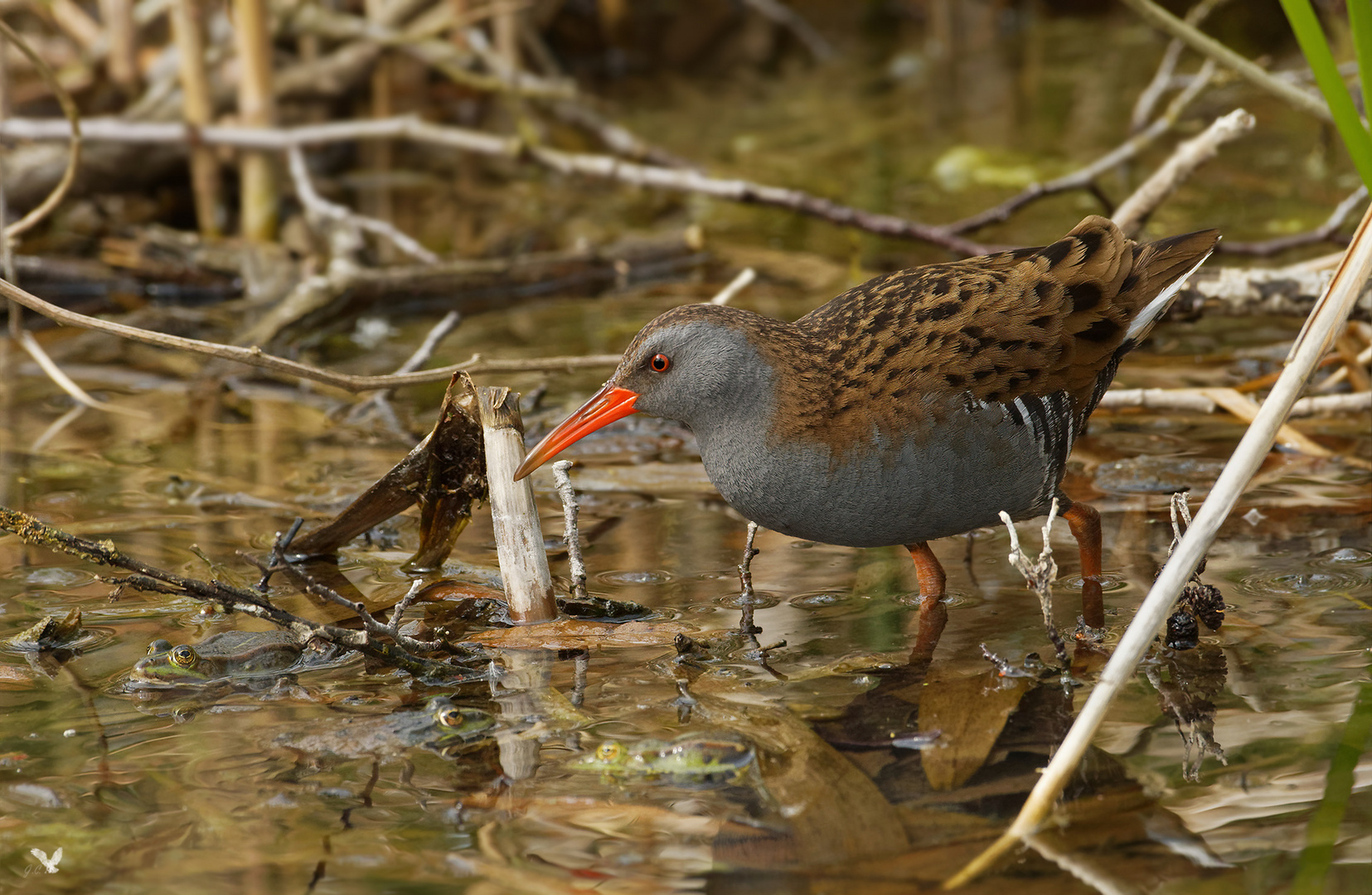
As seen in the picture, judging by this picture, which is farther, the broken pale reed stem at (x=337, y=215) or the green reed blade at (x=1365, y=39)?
the broken pale reed stem at (x=337, y=215)

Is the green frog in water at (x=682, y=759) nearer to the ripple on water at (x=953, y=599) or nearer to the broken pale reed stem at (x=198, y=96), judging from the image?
the ripple on water at (x=953, y=599)

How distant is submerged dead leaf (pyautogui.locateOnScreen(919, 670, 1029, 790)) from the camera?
260cm

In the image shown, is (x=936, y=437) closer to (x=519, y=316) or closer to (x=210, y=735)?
(x=210, y=735)

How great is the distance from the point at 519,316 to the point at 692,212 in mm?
2007

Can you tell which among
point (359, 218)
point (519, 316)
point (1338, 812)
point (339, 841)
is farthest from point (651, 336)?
point (359, 218)

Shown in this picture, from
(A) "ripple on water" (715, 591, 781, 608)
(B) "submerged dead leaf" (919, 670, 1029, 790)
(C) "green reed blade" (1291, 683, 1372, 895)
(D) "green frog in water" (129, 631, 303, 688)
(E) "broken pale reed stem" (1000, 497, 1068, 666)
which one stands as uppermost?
A: (E) "broken pale reed stem" (1000, 497, 1068, 666)

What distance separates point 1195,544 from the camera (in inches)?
90.8

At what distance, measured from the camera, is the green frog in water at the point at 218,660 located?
3.00m

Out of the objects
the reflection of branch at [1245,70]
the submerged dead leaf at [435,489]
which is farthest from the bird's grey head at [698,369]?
the reflection of branch at [1245,70]

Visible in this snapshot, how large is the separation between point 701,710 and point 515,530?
0.67 meters

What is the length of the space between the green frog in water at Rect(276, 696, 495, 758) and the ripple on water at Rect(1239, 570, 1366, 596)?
72.3 inches

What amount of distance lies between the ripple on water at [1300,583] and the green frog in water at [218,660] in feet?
7.32

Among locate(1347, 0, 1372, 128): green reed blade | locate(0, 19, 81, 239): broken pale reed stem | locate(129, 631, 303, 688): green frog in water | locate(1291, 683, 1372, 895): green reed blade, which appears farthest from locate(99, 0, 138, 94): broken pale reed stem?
locate(1291, 683, 1372, 895): green reed blade

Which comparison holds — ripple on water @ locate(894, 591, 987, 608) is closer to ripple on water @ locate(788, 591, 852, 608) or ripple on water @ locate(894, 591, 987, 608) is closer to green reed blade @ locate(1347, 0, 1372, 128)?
ripple on water @ locate(788, 591, 852, 608)
